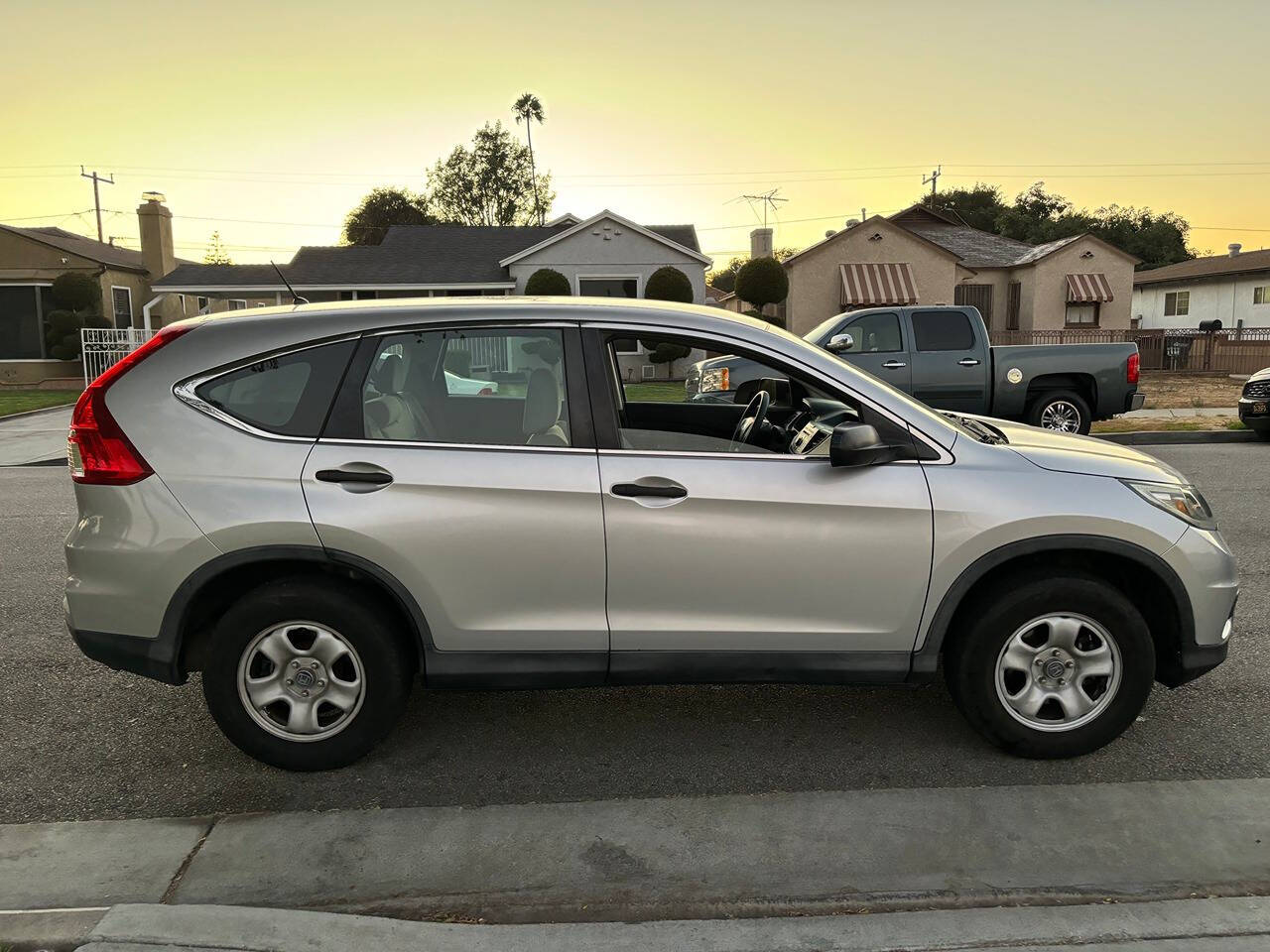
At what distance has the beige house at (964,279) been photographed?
30266mm

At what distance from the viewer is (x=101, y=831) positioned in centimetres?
325

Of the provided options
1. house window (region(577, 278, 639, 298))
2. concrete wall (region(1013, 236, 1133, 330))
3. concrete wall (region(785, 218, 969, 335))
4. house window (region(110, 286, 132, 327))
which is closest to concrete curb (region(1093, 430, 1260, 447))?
concrete wall (region(785, 218, 969, 335))

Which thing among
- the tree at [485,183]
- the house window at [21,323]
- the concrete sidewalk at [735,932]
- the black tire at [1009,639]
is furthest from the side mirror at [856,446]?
the tree at [485,183]

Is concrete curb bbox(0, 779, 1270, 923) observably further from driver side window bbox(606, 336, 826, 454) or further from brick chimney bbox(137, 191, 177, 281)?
brick chimney bbox(137, 191, 177, 281)

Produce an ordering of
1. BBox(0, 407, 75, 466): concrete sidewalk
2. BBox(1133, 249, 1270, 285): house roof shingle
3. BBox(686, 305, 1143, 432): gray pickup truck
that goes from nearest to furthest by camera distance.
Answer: BBox(686, 305, 1143, 432): gray pickup truck → BBox(0, 407, 75, 466): concrete sidewalk → BBox(1133, 249, 1270, 285): house roof shingle

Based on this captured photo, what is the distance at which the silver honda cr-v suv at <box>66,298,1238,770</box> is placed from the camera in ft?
11.3

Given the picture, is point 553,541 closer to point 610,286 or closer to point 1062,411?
point 1062,411

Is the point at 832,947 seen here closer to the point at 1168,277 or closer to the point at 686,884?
the point at 686,884

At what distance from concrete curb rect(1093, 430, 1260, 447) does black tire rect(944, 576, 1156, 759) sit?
1150 cm

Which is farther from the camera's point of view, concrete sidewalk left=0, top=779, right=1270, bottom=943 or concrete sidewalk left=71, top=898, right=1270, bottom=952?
concrete sidewalk left=0, top=779, right=1270, bottom=943

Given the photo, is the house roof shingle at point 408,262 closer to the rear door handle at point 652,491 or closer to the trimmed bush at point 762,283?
the trimmed bush at point 762,283

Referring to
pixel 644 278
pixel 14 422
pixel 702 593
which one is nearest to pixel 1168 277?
pixel 644 278

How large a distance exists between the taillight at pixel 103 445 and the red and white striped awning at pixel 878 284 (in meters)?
28.2

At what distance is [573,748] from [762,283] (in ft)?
85.4
